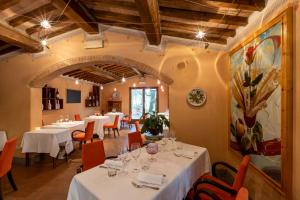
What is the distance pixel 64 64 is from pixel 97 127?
3.62 metres

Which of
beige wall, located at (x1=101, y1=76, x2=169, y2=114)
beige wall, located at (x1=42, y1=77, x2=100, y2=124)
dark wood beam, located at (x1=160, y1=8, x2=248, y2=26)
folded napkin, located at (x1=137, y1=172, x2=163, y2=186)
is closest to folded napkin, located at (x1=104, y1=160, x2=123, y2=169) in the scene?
folded napkin, located at (x1=137, y1=172, x2=163, y2=186)

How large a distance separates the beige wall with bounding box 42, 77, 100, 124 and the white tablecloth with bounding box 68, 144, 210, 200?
20.0 feet

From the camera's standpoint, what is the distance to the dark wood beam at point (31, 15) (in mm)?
3327

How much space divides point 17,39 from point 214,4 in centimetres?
341

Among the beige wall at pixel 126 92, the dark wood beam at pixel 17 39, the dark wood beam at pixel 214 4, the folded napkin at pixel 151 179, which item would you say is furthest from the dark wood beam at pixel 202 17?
the beige wall at pixel 126 92

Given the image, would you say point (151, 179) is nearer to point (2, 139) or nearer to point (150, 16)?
point (150, 16)

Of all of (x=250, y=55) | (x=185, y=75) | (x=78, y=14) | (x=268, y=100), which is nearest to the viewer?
(x=268, y=100)

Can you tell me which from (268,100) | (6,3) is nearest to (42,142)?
(6,3)

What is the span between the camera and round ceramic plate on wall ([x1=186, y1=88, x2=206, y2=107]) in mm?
3898

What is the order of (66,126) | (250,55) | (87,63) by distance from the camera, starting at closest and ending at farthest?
(250,55)
(87,63)
(66,126)

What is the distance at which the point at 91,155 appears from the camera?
2676mm

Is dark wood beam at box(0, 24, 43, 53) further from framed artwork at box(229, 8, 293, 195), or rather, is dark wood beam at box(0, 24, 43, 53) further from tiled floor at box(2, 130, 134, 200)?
framed artwork at box(229, 8, 293, 195)

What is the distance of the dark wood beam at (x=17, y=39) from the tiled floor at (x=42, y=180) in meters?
2.56

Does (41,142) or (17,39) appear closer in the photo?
(17,39)
